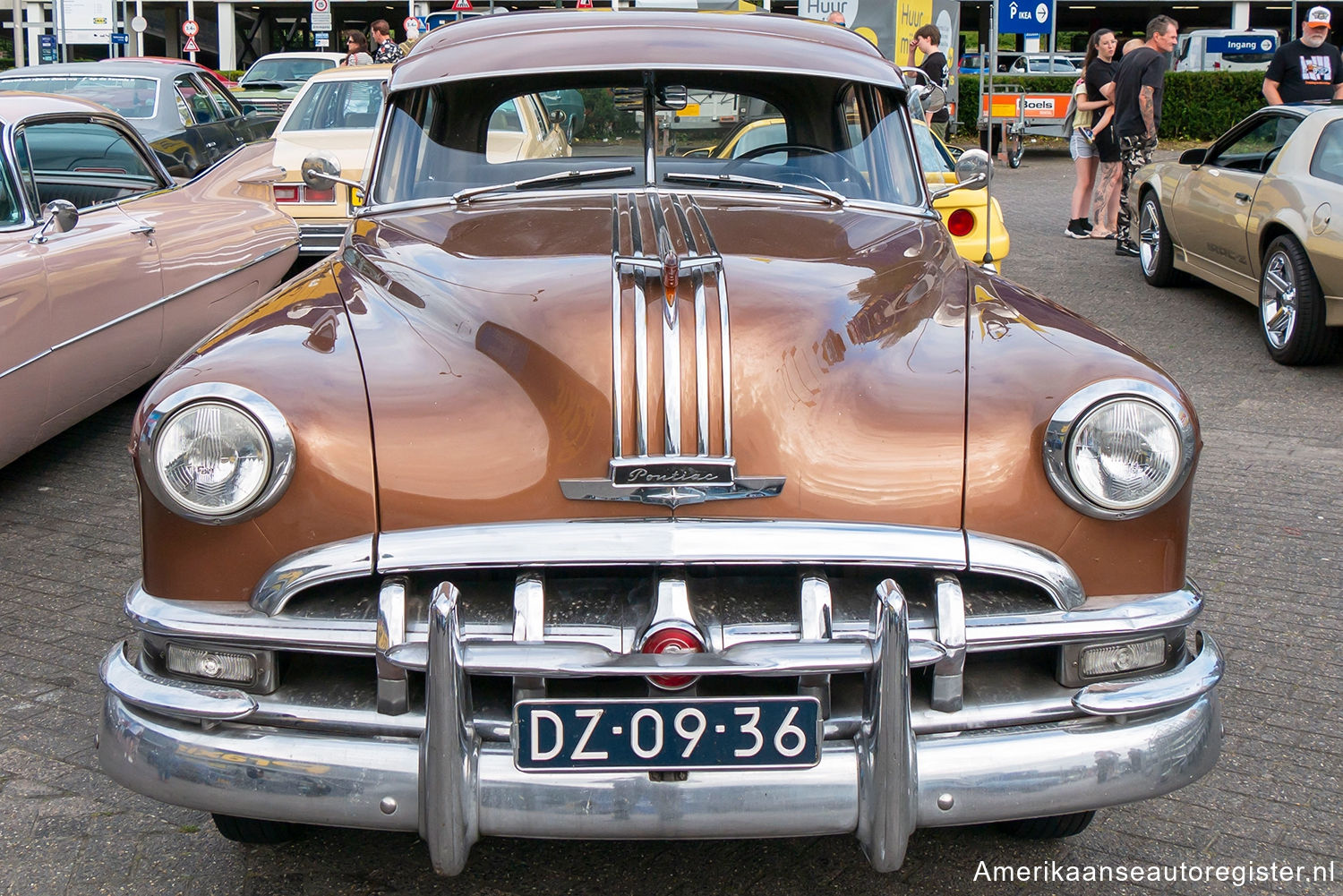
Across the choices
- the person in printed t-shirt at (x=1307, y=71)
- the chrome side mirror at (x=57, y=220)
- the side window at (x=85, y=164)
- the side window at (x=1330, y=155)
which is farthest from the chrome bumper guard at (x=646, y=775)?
the person in printed t-shirt at (x=1307, y=71)

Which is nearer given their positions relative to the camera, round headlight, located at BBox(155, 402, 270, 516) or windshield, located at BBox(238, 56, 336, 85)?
round headlight, located at BBox(155, 402, 270, 516)

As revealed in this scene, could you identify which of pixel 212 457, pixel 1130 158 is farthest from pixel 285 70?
pixel 212 457

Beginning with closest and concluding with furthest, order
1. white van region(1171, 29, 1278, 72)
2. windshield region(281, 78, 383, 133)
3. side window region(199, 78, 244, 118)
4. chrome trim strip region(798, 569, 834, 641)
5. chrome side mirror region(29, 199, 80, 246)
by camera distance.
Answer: chrome trim strip region(798, 569, 834, 641), chrome side mirror region(29, 199, 80, 246), windshield region(281, 78, 383, 133), side window region(199, 78, 244, 118), white van region(1171, 29, 1278, 72)

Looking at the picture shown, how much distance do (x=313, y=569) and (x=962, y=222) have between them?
21.1 ft

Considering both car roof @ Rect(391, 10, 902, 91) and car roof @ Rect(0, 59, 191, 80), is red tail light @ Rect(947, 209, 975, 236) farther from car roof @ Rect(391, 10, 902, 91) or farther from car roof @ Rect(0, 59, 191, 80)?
car roof @ Rect(0, 59, 191, 80)

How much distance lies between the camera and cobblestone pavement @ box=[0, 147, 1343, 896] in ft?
9.46

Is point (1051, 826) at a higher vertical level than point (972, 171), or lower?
lower

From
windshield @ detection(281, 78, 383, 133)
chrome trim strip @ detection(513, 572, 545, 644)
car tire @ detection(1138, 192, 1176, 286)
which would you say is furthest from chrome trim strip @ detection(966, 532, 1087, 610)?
windshield @ detection(281, 78, 383, 133)

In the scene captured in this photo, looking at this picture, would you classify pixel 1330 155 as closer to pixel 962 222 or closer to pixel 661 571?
pixel 962 222

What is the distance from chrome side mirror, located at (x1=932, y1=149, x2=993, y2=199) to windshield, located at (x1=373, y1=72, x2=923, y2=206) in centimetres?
32

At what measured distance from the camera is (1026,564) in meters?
2.45

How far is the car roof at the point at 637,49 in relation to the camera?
12.8 feet

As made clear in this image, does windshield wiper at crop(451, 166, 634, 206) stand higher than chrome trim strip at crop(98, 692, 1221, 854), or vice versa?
windshield wiper at crop(451, 166, 634, 206)

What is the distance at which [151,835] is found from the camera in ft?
9.99
